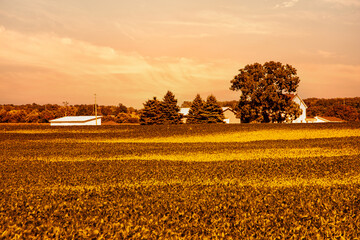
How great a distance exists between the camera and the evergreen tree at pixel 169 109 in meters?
83.9

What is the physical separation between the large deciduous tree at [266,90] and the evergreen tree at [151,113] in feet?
69.1

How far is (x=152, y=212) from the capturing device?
1071 centimetres

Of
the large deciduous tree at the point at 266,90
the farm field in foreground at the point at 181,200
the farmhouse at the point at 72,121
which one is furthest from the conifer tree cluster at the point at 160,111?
the farm field in foreground at the point at 181,200

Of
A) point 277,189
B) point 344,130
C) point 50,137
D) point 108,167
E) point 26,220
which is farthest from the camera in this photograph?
point 344,130

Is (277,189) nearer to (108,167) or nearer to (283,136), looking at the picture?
(108,167)

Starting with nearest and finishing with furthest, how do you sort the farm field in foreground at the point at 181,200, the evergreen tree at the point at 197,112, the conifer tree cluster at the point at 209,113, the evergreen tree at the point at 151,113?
1. the farm field in foreground at the point at 181,200
2. the conifer tree cluster at the point at 209,113
3. the evergreen tree at the point at 197,112
4. the evergreen tree at the point at 151,113

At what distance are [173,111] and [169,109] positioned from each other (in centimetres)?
130

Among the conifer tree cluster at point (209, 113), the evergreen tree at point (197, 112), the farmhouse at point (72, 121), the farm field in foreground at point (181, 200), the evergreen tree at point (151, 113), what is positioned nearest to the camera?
the farm field in foreground at point (181, 200)

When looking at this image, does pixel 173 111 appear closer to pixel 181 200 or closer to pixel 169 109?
pixel 169 109

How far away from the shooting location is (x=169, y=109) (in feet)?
277

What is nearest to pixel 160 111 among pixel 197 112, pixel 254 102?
pixel 197 112

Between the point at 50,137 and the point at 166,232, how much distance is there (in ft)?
142

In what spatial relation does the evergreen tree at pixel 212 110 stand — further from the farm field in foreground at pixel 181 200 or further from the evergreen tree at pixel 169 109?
the farm field in foreground at pixel 181 200

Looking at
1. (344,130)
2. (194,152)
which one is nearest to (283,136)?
(344,130)
